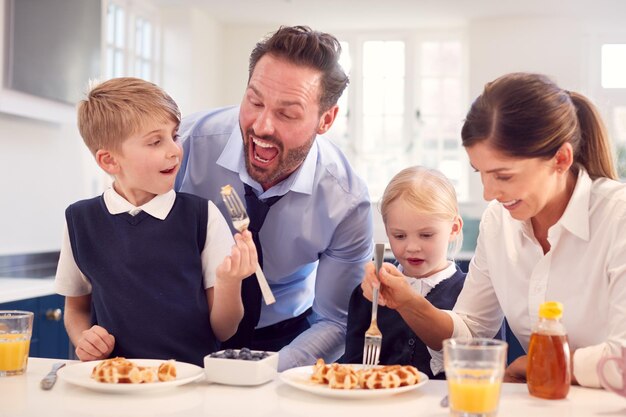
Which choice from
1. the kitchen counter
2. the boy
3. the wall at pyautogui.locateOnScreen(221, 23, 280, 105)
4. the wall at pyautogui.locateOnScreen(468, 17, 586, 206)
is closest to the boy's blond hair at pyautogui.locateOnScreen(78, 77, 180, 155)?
the boy

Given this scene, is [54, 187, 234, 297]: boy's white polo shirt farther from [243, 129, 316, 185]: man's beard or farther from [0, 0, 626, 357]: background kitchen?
[0, 0, 626, 357]: background kitchen

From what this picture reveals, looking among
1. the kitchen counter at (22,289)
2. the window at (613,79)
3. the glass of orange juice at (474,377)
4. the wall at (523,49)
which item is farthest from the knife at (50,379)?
the window at (613,79)

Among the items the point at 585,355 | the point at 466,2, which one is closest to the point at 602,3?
the point at 466,2

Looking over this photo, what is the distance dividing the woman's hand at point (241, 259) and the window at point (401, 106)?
6.40 m

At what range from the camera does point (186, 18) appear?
24.0 feet

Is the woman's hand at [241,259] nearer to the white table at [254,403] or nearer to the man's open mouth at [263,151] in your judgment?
the white table at [254,403]

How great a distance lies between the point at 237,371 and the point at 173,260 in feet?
1.59

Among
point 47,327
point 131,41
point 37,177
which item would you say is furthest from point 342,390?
point 131,41

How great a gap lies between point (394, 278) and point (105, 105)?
791mm

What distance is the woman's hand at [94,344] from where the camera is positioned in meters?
1.73

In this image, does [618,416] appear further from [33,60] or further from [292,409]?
[33,60]

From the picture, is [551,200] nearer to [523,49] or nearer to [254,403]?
[254,403]

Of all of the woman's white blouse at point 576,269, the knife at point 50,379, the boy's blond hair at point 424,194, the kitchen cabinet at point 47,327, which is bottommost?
the kitchen cabinet at point 47,327

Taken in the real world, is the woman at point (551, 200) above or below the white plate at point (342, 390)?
above
